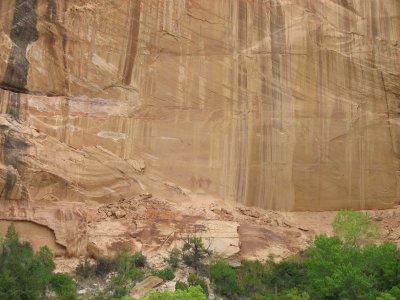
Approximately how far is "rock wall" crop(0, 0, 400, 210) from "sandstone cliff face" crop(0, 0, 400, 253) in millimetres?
42

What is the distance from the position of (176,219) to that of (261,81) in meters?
6.54

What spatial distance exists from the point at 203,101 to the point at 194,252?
6219 mm

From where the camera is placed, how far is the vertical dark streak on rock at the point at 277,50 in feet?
87.6

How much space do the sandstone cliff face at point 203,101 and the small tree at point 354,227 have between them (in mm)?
1668

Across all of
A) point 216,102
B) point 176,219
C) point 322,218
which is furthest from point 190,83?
point 322,218

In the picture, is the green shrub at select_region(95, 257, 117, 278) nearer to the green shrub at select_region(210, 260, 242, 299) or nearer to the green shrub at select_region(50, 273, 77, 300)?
the green shrub at select_region(50, 273, 77, 300)

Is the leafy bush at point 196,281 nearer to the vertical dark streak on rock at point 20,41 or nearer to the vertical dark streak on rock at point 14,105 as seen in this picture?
the vertical dark streak on rock at point 14,105

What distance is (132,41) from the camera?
1017 inches

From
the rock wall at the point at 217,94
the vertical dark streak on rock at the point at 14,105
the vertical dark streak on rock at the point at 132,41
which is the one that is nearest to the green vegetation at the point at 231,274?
the rock wall at the point at 217,94

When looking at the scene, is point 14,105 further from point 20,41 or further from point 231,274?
point 231,274

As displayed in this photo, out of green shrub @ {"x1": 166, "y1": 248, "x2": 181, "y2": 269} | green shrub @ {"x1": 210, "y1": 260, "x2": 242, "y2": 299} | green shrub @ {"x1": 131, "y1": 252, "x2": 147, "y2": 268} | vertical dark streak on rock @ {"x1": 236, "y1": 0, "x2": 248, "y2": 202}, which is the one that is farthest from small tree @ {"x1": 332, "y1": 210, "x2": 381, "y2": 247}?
green shrub @ {"x1": 131, "y1": 252, "x2": 147, "y2": 268}

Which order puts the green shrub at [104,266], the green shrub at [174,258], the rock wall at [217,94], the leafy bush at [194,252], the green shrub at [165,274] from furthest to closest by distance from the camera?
the rock wall at [217,94]
the leafy bush at [194,252]
the green shrub at [174,258]
the green shrub at [104,266]
the green shrub at [165,274]

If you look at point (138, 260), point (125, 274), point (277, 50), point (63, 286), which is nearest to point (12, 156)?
point (138, 260)

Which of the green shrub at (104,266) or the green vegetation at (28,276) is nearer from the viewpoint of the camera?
the green vegetation at (28,276)
